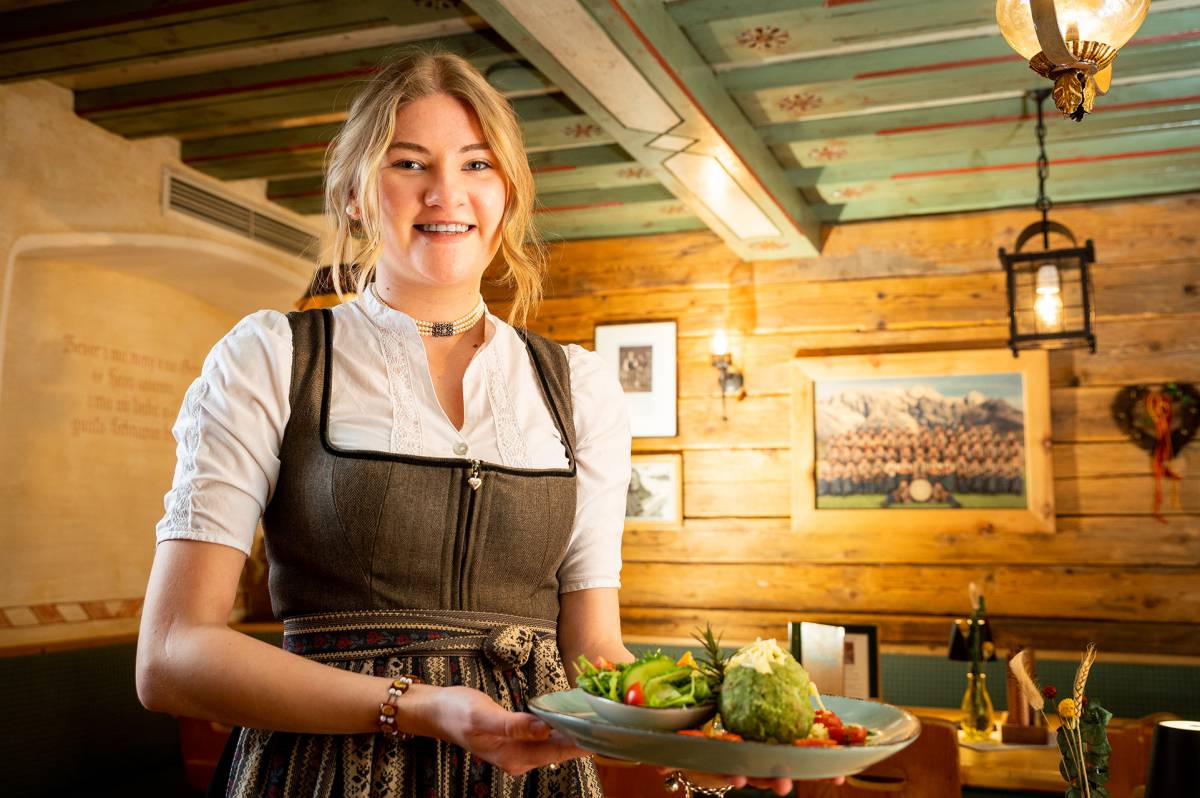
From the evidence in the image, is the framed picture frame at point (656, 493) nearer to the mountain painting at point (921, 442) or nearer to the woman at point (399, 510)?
the mountain painting at point (921, 442)

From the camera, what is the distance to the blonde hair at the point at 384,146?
1.24 metres

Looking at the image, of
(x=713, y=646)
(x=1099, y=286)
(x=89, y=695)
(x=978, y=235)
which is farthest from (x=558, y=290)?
(x=713, y=646)

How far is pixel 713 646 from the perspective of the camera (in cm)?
108

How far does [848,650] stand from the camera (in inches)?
151

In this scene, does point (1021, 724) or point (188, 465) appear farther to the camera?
point (1021, 724)

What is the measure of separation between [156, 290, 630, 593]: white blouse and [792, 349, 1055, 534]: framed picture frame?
4.18 m

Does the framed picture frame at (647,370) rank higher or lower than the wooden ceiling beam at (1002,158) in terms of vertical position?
lower

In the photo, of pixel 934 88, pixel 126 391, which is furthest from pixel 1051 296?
pixel 126 391

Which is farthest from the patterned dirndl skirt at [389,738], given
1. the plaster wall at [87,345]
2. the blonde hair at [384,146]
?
the plaster wall at [87,345]

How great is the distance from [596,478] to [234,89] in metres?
3.28

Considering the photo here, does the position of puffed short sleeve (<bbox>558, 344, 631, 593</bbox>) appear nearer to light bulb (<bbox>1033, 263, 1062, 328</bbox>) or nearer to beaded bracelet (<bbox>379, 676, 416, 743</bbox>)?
beaded bracelet (<bbox>379, 676, 416, 743</bbox>)

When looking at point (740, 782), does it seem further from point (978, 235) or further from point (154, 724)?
point (978, 235)

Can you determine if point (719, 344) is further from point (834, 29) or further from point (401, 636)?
point (401, 636)

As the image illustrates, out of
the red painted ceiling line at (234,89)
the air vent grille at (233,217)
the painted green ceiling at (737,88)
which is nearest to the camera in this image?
the painted green ceiling at (737,88)
